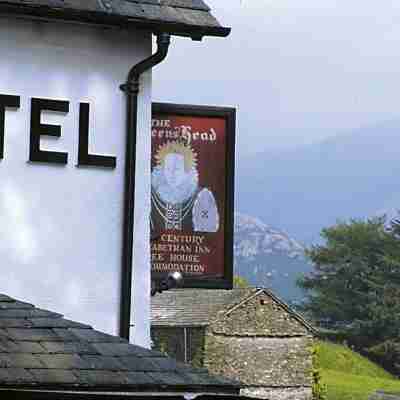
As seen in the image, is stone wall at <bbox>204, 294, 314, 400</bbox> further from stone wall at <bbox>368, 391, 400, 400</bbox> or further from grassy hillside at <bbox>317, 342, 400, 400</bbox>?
stone wall at <bbox>368, 391, 400, 400</bbox>

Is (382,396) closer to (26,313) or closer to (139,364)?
(26,313)

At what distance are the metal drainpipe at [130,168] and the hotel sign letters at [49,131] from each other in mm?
215

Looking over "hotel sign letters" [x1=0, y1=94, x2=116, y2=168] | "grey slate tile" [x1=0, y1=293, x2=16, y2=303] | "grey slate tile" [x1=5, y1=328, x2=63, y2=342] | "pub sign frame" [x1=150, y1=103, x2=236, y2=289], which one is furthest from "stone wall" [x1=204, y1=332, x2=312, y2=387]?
"grey slate tile" [x1=5, y1=328, x2=63, y2=342]

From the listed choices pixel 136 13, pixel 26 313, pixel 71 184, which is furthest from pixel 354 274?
pixel 26 313

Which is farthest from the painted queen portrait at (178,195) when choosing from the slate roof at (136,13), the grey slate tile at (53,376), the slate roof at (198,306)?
the slate roof at (198,306)

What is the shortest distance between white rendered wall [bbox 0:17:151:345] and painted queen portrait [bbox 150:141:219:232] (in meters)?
0.45

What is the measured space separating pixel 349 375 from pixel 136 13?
68.5 m

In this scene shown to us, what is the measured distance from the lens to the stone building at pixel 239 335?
60.6 metres

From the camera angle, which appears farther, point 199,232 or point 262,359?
point 262,359

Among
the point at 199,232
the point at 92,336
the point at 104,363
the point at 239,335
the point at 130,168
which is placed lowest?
the point at 239,335

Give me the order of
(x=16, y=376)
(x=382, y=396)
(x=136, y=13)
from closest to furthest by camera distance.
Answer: (x=16, y=376) → (x=136, y=13) → (x=382, y=396)

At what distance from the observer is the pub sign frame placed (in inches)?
634

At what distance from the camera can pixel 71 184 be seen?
15148 millimetres

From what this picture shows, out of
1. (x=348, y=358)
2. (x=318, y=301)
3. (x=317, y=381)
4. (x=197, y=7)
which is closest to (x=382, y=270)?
(x=318, y=301)
